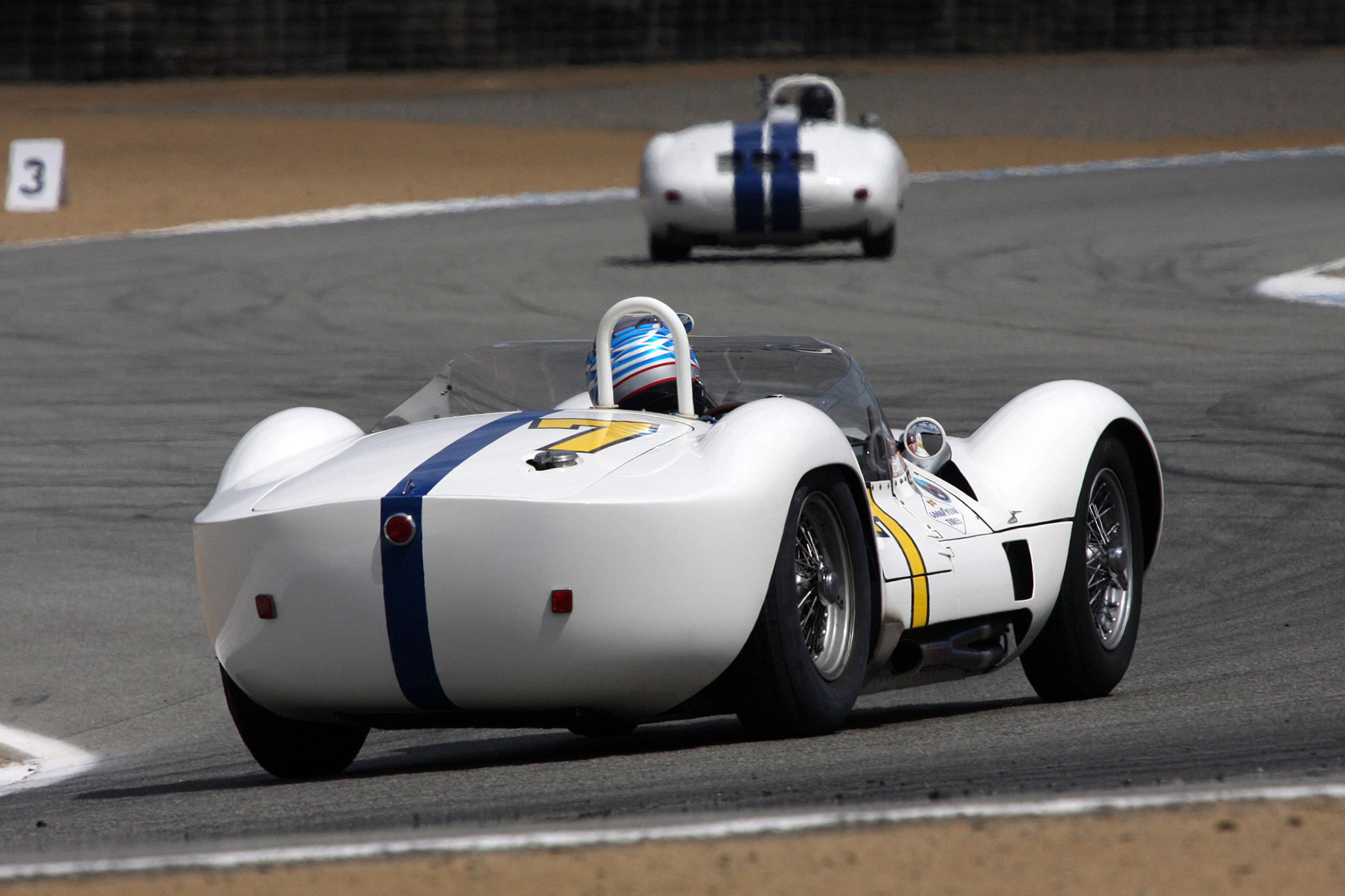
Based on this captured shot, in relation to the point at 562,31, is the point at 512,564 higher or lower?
lower

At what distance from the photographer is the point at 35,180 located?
24.8 metres

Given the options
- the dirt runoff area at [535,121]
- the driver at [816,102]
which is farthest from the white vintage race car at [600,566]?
the dirt runoff area at [535,121]

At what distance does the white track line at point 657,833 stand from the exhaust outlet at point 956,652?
1503mm

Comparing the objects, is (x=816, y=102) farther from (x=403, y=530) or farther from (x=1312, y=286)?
(x=403, y=530)

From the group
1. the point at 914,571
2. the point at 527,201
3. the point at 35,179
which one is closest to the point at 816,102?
the point at 527,201

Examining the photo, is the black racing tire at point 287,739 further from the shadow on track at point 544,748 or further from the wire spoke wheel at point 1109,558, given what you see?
the wire spoke wheel at point 1109,558

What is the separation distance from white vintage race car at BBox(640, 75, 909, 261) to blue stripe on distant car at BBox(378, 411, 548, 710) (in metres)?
13.1

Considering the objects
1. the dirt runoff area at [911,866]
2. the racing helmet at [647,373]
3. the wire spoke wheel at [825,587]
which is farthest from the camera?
the racing helmet at [647,373]

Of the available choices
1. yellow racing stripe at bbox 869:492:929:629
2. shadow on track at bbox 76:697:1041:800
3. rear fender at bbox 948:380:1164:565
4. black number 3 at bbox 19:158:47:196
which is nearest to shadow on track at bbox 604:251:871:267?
black number 3 at bbox 19:158:47:196

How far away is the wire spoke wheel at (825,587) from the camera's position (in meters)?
4.79

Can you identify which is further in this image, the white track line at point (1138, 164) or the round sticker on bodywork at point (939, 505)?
the white track line at point (1138, 164)

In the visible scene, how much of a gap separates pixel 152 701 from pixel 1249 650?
3607mm

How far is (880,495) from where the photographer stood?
17.4 feet

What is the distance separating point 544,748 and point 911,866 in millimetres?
2340
